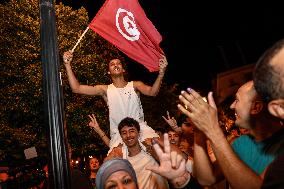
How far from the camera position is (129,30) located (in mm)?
6590

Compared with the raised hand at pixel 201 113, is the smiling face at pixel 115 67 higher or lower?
higher

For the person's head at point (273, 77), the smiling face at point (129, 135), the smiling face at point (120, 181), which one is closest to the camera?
the person's head at point (273, 77)

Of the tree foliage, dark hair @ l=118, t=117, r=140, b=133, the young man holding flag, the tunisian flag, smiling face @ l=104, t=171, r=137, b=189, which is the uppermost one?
the tree foliage

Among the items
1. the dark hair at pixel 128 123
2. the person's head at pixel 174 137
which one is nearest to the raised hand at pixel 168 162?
the dark hair at pixel 128 123

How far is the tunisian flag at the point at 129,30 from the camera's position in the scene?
6234 mm

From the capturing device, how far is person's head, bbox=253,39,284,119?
7.59 ft

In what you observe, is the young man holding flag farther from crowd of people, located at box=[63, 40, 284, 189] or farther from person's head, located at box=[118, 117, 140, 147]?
crowd of people, located at box=[63, 40, 284, 189]

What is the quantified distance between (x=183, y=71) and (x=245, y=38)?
1010 cm

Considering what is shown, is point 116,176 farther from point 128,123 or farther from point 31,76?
point 31,76

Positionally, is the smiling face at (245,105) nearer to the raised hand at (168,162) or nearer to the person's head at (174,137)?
the raised hand at (168,162)

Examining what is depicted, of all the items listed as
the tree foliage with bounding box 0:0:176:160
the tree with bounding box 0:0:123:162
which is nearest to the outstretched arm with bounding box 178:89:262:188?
the tree foliage with bounding box 0:0:176:160

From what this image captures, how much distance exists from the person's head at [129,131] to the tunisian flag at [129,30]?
3.27 feet

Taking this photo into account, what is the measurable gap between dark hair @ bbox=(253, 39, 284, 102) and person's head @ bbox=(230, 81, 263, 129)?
2.94ft

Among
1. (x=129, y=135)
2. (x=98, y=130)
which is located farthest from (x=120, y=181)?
(x=98, y=130)
